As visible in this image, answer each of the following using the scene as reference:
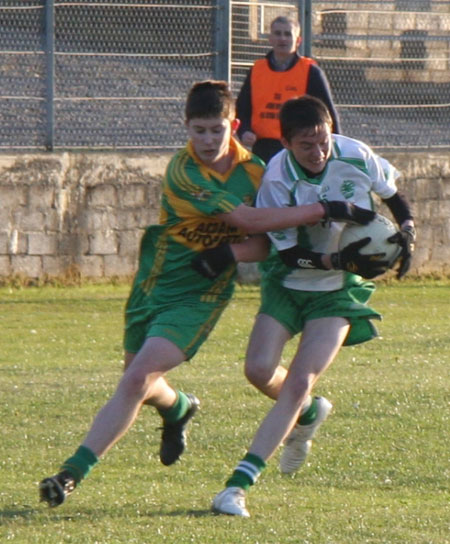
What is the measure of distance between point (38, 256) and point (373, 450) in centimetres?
623

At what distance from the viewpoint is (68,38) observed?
1201cm

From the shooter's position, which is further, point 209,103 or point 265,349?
point 265,349

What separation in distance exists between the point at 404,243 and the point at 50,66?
727cm

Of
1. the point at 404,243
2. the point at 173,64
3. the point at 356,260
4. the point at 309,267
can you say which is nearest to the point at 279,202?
the point at 309,267

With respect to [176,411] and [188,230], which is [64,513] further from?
[188,230]

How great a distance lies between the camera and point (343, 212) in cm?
500

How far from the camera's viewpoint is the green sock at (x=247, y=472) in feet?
16.0

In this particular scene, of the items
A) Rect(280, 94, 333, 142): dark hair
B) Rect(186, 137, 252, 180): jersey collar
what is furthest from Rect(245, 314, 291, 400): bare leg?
Rect(280, 94, 333, 142): dark hair

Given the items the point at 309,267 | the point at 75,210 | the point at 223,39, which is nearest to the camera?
the point at 309,267

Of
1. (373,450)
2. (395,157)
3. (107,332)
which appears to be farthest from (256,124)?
(373,450)

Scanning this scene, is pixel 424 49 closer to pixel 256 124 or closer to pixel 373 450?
pixel 256 124

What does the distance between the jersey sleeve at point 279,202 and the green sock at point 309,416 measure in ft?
2.63

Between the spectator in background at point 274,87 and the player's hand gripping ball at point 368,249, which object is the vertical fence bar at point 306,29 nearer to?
the spectator in background at point 274,87

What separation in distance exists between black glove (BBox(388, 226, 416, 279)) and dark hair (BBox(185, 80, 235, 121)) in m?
0.83
